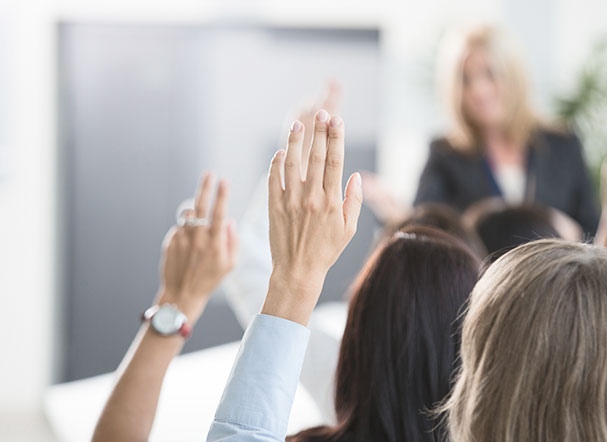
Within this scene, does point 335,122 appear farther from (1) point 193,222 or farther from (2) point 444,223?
(2) point 444,223

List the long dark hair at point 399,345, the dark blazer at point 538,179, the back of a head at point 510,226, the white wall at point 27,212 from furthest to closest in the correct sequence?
the white wall at point 27,212 < the dark blazer at point 538,179 < the back of a head at point 510,226 < the long dark hair at point 399,345

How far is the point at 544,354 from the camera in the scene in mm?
714

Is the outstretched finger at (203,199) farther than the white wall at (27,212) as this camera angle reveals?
No

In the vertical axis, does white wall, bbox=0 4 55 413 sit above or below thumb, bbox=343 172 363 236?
below

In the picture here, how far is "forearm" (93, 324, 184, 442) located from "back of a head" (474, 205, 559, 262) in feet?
2.86

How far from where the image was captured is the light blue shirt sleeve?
2.37ft

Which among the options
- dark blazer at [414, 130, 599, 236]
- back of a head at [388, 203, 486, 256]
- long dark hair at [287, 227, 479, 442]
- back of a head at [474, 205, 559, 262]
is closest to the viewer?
long dark hair at [287, 227, 479, 442]

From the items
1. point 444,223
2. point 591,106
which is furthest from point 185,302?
point 591,106

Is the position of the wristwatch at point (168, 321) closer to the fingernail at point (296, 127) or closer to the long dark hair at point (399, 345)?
the long dark hair at point (399, 345)

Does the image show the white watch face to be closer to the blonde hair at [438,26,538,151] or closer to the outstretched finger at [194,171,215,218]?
the outstretched finger at [194,171,215,218]

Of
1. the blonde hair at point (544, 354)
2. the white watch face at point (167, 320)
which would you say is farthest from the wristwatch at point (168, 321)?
the blonde hair at point (544, 354)

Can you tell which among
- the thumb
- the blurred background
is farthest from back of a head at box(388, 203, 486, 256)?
the blurred background

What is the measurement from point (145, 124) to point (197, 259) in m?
3.03

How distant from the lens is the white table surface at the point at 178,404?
1301 millimetres
